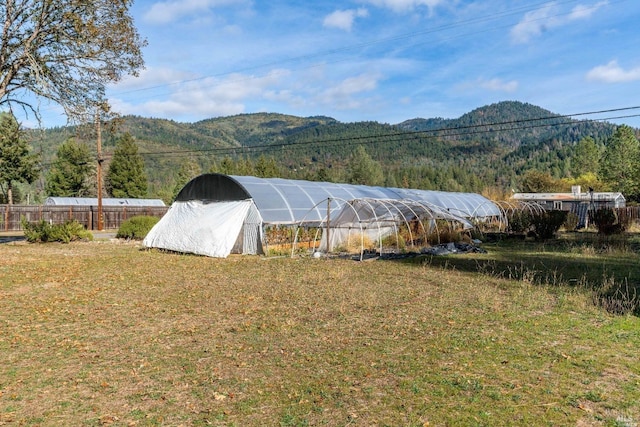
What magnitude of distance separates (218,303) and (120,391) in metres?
4.43

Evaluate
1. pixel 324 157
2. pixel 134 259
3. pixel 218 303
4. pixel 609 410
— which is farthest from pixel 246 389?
pixel 324 157

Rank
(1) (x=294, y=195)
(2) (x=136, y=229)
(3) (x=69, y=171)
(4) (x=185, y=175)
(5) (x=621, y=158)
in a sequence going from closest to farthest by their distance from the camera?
(1) (x=294, y=195) < (2) (x=136, y=229) < (3) (x=69, y=171) < (5) (x=621, y=158) < (4) (x=185, y=175)

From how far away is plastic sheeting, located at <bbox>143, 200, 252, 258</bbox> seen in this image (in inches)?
708

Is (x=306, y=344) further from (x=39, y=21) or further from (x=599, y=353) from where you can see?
(x=39, y=21)

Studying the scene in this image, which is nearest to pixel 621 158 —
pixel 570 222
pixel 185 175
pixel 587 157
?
pixel 587 157

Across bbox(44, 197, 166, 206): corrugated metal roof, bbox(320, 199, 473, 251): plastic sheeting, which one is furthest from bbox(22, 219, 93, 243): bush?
bbox(44, 197, 166, 206): corrugated metal roof

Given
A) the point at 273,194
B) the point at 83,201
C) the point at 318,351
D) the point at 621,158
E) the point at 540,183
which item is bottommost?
the point at 318,351

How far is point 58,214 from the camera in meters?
37.5

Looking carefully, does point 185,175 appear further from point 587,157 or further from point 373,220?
point 587,157

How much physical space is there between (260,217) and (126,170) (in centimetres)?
4431

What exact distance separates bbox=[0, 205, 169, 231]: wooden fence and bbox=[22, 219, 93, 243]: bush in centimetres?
1294

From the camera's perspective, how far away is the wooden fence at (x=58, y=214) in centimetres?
3569

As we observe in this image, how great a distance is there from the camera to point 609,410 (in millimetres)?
4117

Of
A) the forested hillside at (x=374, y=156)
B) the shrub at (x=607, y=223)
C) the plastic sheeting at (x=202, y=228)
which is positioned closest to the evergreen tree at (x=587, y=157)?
the forested hillside at (x=374, y=156)
